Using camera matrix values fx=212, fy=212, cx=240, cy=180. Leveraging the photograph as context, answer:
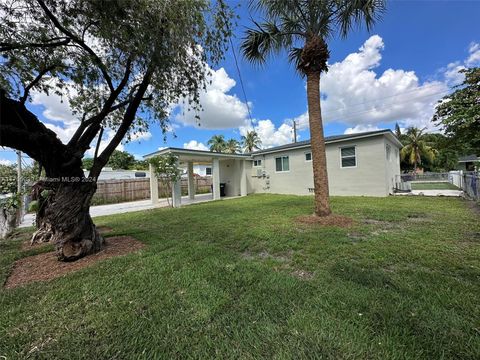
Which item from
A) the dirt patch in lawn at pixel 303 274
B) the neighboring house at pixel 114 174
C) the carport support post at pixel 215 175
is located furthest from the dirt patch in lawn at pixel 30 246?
the neighboring house at pixel 114 174

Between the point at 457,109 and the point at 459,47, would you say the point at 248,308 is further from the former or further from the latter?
the point at 459,47

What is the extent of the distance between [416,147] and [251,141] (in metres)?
23.3

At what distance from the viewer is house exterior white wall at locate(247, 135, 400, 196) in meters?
11.1

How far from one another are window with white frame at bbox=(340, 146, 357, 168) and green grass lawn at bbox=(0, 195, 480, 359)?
8.01m

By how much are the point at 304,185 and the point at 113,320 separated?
1329 cm

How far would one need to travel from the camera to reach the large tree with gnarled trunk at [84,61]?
142 inches

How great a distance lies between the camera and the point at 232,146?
34.5 m

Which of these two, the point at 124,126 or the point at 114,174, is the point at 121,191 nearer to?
the point at 114,174

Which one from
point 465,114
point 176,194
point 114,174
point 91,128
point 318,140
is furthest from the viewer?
point 114,174

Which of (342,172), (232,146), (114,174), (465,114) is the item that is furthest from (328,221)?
(232,146)

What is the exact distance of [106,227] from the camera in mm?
7195

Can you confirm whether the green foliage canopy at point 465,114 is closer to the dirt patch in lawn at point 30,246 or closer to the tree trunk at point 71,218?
the tree trunk at point 71,218

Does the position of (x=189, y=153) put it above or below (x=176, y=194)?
above

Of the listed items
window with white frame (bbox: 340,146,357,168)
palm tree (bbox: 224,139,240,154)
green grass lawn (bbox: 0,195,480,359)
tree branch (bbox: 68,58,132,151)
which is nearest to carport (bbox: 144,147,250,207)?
window with white frame (bbox: 340,146,357,168)
